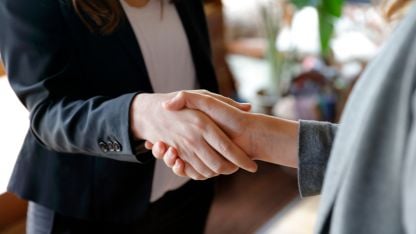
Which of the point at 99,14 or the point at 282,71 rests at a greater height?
the point at 99,14

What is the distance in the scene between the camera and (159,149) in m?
0.67

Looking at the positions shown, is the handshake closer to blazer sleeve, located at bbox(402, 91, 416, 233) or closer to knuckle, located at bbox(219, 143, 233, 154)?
knuckle, located at bbox(219, 143, 233, 154)

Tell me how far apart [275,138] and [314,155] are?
3.2 inches

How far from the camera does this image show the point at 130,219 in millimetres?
826

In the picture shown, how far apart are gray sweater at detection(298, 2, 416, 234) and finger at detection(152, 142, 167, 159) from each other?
0.30 metres

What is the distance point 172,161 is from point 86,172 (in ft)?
0.63

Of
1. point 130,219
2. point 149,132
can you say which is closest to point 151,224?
point 130,219

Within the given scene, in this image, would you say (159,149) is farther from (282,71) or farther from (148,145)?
(282,71)

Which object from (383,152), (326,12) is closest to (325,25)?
(326,12)


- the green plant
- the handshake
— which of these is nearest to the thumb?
the handshake

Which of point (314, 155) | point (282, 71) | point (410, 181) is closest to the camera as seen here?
point (410, 181)

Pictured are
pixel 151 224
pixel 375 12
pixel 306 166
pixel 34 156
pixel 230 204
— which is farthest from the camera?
pixel 375 12

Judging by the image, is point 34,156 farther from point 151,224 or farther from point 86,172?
point 151,224

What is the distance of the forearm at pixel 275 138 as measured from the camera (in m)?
0.67
